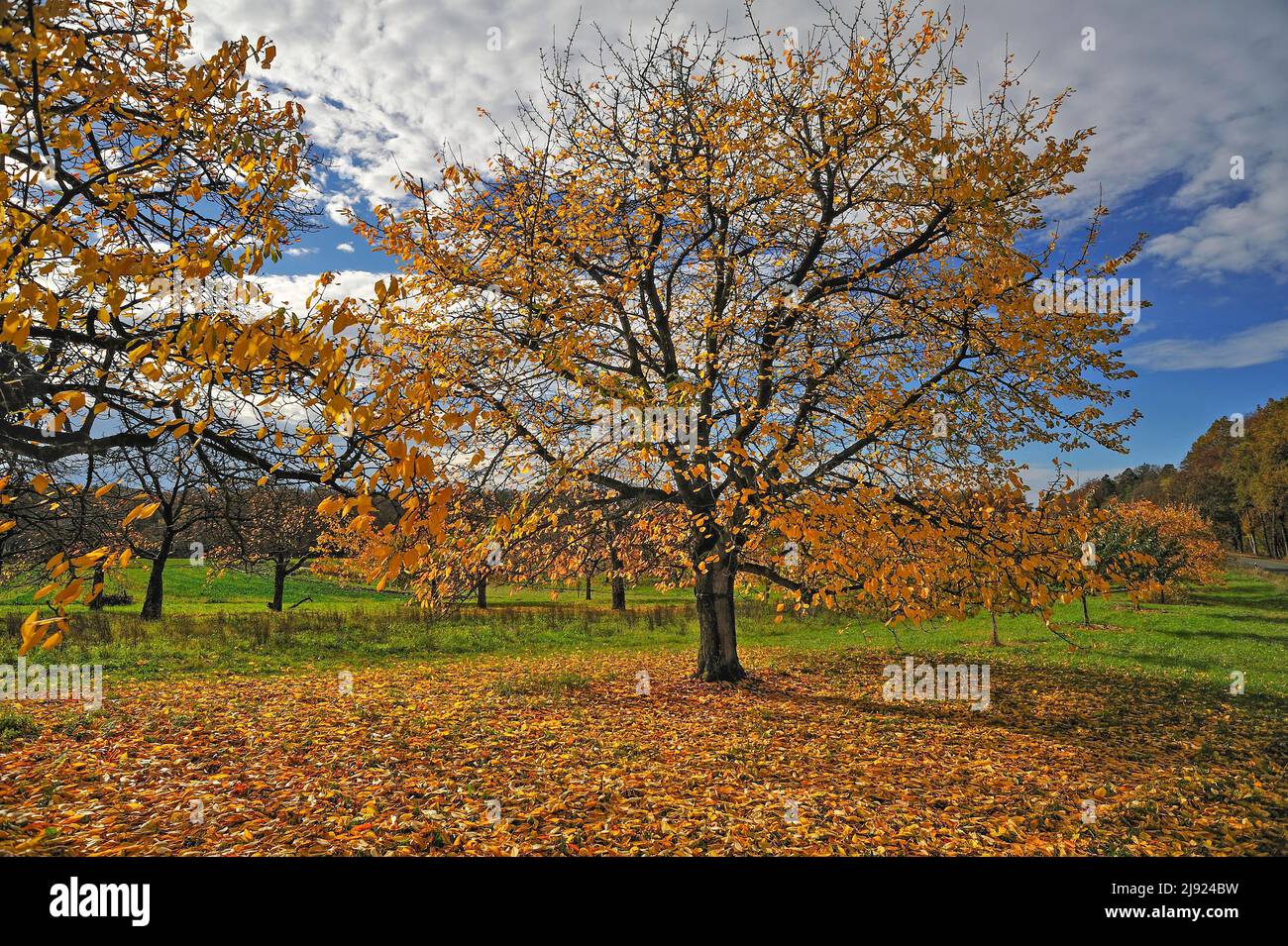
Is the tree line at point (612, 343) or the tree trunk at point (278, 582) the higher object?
the tree line at point (612, 343)

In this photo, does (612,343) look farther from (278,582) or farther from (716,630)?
(278,582)

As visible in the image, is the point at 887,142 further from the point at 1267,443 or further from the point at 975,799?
the point at 1267,443

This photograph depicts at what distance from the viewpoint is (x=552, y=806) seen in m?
6.56

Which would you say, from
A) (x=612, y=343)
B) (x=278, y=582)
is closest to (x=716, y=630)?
(x=612, y=343)

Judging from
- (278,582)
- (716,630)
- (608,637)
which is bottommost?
(608,637)

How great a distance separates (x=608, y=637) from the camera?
77.5ft

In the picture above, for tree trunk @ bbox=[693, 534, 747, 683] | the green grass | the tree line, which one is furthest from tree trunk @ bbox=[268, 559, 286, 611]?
tree trunk @ bbox=[693, 534, 747, 683]

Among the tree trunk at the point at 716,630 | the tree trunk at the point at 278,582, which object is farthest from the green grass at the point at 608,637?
the tree trunk at the point at 716,630

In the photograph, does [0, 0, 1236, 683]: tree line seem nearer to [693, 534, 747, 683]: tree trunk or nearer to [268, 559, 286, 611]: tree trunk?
[693, 534, 747, 683]: tree trunk

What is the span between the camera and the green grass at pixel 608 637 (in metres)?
15.4

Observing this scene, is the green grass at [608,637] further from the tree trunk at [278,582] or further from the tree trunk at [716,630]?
the tree trunk at [716,630]

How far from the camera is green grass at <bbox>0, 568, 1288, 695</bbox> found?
50.6 ft

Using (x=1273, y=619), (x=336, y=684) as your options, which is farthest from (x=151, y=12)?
(x=1273, y=619)

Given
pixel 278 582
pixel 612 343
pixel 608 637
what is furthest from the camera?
pixel 278 582
